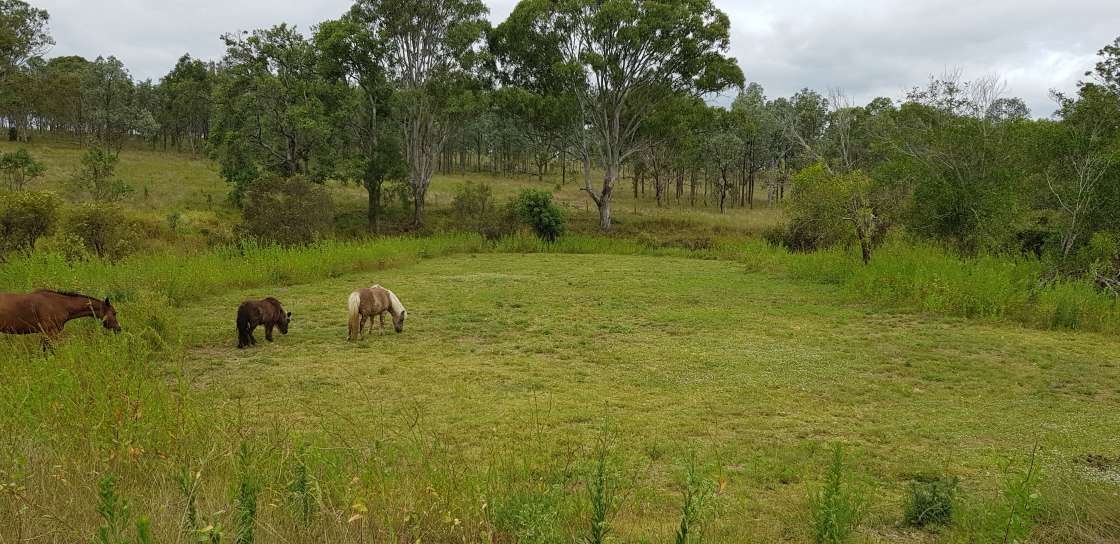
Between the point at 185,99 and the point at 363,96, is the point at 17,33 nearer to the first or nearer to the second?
the point at 185,99

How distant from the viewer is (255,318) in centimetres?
877

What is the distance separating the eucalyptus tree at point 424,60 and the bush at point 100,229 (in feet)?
45.8

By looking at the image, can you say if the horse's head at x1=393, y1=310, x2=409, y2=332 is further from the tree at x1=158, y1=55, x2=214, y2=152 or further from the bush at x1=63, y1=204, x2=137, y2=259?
the tree at x1=158, y1=55, x2=214, y2=152

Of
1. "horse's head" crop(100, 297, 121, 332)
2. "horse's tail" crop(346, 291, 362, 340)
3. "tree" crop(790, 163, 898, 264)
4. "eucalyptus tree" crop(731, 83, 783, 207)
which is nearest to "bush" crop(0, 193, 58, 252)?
"horse's head" crop(100, 297, 121, 332)

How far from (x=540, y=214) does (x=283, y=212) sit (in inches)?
394

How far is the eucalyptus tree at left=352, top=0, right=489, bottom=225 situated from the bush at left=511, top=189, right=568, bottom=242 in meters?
6.01

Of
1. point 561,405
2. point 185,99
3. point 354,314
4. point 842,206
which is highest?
point 185,99

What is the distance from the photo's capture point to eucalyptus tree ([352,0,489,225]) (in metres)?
28.8

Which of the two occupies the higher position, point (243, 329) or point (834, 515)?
point (834, 515)

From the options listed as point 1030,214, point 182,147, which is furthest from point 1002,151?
point 182,147

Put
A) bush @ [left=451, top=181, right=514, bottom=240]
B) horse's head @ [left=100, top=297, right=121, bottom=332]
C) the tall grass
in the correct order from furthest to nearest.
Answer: bush @ [left=451, top=181, right=514, bottom=240]
the tall grass
horse's head @ [left=100, top=297, right=121, bottom=332]

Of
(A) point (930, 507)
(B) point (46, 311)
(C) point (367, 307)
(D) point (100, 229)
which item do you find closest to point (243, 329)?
(C) point (367, 307)

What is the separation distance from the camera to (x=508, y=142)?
5712 cm

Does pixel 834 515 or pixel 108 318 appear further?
pixel 108 318
